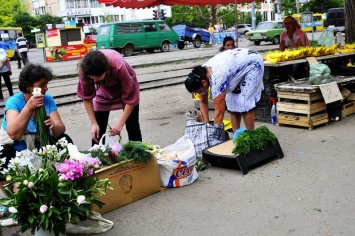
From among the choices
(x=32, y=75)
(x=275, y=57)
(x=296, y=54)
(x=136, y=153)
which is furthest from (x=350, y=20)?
(x=32, y=75)

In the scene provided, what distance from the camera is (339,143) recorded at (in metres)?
5.79

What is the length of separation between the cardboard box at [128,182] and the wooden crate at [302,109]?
2939 mm

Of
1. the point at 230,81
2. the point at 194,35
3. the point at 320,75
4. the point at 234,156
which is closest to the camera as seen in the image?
the point at 234,156

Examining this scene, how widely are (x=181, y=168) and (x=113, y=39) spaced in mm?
22979

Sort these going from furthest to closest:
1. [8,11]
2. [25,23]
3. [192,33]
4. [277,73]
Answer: [25,23]
[8,11]
[192,33]
[277,73]

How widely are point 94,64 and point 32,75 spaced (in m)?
0.56

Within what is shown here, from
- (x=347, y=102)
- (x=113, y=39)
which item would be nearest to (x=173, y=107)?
(x=347, y=102)

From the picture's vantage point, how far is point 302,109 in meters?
6.48

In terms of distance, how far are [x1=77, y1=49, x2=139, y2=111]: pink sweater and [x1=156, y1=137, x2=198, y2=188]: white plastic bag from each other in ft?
2.17

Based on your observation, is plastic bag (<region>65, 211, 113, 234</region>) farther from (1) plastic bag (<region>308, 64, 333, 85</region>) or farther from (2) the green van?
(2) the green van

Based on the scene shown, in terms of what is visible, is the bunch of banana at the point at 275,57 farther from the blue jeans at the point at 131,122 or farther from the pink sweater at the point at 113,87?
the pink sweater at the point at 113,87

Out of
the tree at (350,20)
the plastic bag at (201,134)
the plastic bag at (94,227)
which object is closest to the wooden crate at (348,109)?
the plastic bag at (201,134)

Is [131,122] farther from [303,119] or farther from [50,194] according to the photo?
[303,119]

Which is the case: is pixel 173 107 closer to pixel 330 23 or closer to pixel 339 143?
pixel 339 143
